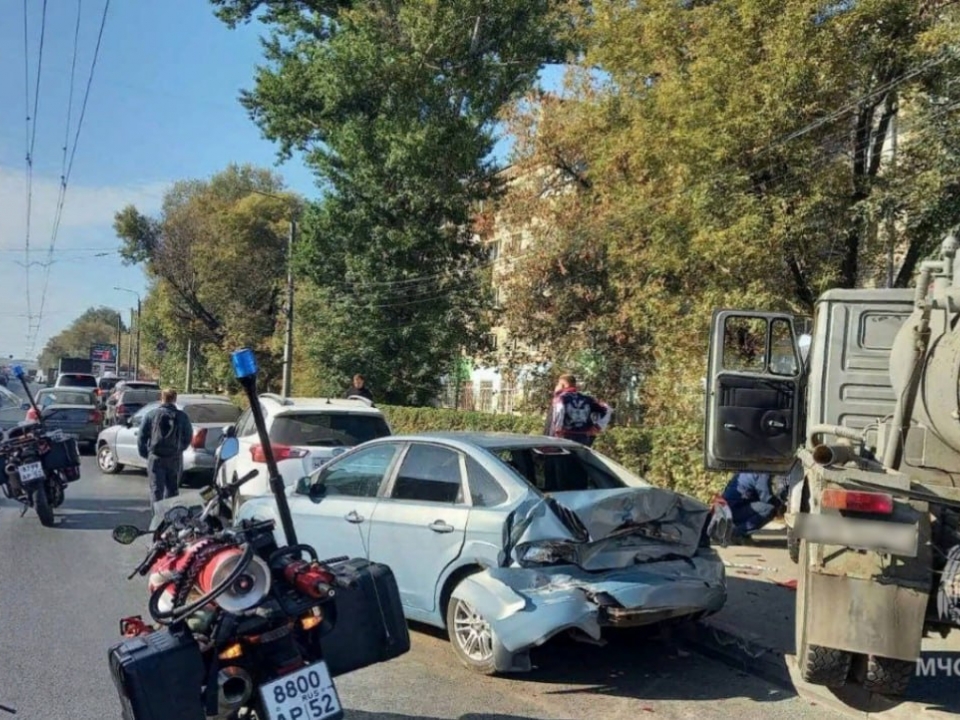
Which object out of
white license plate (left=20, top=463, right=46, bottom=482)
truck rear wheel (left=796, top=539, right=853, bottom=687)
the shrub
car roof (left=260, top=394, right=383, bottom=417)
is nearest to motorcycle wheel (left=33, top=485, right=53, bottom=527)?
white license plate (left=20, top=463, right=46, bottom=482)

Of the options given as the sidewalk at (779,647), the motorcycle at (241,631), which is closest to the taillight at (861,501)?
the sidewalk at (779,647)

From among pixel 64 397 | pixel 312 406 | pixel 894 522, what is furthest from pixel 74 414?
pixel 894 522

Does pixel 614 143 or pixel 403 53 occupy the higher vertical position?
pixel 403 53

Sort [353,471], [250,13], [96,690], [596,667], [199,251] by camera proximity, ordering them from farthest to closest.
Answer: [199,251] → [250,13] → [353,471] → [596,667] → [96,690]

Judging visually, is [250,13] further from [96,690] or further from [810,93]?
[96,690]

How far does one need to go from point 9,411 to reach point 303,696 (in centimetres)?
983

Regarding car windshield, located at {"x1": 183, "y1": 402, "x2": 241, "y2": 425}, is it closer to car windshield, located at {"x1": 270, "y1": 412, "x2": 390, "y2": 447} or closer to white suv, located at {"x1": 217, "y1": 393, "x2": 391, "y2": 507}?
white suv, located at {"x1": 217, "y1": 393, "x2": 391, "y2": 507}

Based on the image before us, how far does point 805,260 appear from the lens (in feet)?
41.2

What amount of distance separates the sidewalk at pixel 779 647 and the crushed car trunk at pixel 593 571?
516mm

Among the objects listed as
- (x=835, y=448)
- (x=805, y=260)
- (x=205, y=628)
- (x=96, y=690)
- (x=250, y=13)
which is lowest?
(x=96, y=690)

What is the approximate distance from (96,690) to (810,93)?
1038 cm

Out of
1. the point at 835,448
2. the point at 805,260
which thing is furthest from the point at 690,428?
the point at 835,448

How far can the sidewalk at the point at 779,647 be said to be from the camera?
5.33 m

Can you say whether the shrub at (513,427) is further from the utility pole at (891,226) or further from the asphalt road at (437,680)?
the asphalt road at (437,680)
